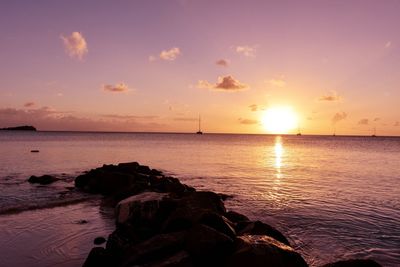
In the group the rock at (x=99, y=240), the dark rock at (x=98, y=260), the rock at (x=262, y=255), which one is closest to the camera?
the rock at (x=262, y=255)

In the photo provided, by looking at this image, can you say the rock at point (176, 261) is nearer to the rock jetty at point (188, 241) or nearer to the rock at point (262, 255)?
the rock jetty at point (188, 241)

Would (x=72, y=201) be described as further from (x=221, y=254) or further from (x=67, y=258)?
(x=221, y=254)

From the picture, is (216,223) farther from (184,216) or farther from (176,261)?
(176,261)

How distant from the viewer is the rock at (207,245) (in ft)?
26.0

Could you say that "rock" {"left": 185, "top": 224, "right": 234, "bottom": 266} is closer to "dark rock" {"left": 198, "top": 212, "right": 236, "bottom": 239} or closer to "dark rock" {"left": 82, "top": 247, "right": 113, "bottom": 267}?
"dark rock" {"left": 198, "top": 212, "right": 236, "bottom": 239}

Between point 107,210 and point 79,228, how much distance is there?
306 cm

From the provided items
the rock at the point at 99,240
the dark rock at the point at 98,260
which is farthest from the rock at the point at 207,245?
the rock at the point at 99,240

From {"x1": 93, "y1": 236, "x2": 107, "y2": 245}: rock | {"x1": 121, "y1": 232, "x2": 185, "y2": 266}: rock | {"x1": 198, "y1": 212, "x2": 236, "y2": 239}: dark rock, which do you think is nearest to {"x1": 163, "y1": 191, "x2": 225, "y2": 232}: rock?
{"x1": 198, "y1": 212, "x2": 236, "y2": 239}: dark rock

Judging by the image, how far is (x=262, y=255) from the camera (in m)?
7.27

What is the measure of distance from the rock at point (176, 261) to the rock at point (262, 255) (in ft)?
2.93

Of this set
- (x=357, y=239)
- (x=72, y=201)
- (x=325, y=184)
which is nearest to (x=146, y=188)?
(x=72, y=201)

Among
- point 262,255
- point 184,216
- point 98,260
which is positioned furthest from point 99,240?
point 262,255

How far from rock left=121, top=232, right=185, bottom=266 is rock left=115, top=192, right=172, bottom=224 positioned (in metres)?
2.93

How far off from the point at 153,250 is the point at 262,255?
2.62 m
